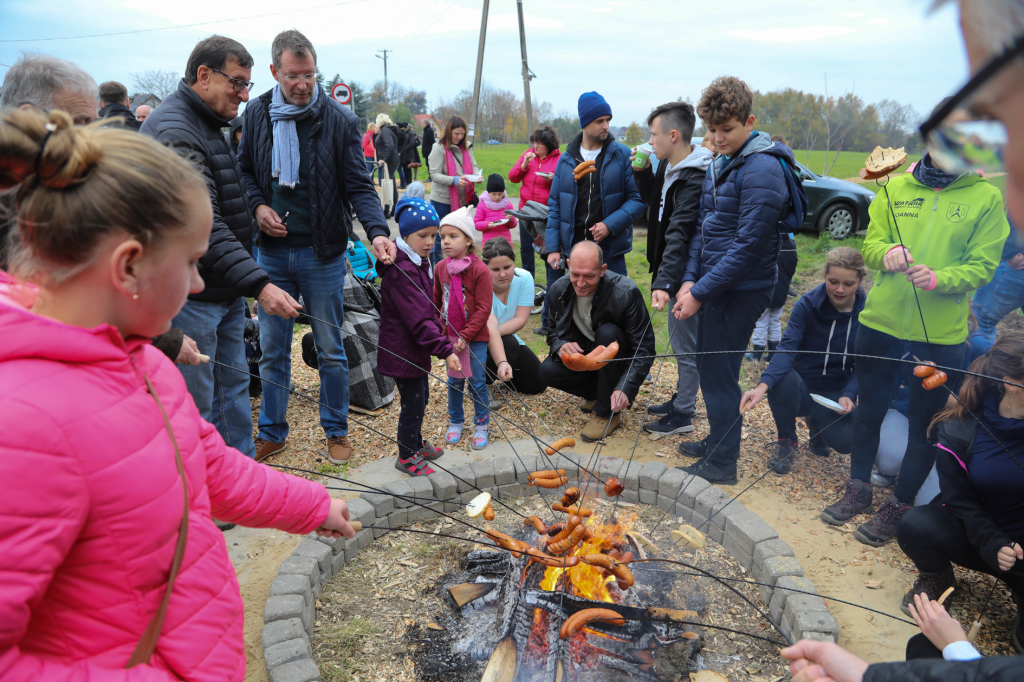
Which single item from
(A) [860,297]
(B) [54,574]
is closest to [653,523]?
(A) [860,297]

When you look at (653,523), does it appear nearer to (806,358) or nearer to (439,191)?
(806,358)

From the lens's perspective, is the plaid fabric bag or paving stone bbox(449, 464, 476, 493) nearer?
paving stone bbox(449, 464, 476, 493)

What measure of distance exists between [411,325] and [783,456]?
2478 mm

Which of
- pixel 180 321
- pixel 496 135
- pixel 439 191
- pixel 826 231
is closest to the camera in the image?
pixel 180 321

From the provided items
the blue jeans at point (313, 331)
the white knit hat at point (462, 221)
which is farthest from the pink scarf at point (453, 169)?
the blue jeans at point (313, 331)

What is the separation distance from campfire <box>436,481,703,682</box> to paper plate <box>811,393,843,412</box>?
1.33 m

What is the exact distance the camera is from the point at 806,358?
359cm

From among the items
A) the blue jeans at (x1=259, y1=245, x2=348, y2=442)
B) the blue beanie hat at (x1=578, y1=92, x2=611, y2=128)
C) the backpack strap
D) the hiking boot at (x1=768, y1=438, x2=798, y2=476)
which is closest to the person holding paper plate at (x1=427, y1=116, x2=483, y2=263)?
the blue beanie hat at (x1=578, y1=92, x2=611, y2=128)

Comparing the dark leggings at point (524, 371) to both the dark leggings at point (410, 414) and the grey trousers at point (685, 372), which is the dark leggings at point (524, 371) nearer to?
the dark leggings at point (410, 414)

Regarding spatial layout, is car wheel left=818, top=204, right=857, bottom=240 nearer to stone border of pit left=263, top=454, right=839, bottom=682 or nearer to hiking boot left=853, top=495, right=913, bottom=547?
stone border of pit left=263, top=454, right=839, bottom=682

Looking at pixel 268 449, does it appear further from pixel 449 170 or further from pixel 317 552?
pixel 449 170

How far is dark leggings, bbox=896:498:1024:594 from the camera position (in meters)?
2.58

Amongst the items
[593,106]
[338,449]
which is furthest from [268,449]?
[593,106]

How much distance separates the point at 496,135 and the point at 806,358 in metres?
58.9
